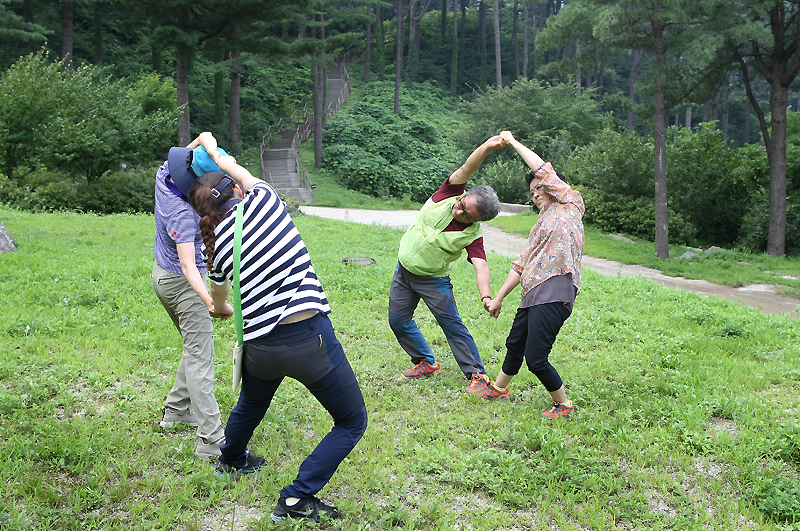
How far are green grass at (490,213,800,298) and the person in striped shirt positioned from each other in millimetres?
11013

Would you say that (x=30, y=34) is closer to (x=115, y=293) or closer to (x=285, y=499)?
(x=115, y=293)

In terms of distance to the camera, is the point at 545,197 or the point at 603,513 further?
the point at 545,197

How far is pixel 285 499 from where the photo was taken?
305cm

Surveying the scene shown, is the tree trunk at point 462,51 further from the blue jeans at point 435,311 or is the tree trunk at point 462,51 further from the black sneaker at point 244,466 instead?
the black sneaker at point 244,466

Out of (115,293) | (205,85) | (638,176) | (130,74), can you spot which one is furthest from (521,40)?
(115,293)

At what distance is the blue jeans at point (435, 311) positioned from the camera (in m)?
4.96

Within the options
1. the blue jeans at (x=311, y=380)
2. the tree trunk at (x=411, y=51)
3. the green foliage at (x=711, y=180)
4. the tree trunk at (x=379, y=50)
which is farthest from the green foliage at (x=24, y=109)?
the tree trunk at (x=411, y=51)

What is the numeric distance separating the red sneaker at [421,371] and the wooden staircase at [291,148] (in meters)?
21.1

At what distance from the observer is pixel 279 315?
279cm

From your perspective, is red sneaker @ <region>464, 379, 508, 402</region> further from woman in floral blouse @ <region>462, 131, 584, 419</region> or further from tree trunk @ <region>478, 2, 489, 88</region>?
tree trunk @ <region>478, 2, 489, 88</region>

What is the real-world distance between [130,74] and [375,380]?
29.7 meters

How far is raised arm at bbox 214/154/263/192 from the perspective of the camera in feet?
10.2

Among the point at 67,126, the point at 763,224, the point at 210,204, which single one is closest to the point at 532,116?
the point at 763,224

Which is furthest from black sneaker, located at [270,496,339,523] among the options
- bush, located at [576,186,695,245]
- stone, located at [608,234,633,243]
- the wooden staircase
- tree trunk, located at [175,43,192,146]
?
the wooden staircase
